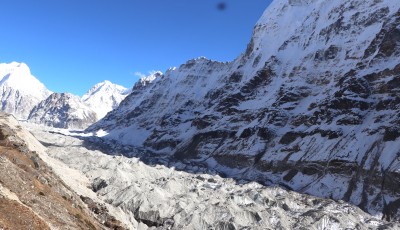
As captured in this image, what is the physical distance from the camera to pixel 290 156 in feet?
620

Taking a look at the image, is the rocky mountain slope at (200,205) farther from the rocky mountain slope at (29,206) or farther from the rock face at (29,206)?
the rock face at (29,206)

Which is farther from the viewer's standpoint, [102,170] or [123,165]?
[123,165]

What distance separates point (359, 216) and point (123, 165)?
76704 mm

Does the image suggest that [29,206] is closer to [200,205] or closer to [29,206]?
[29,206]

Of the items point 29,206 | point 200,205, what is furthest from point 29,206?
point 200,205

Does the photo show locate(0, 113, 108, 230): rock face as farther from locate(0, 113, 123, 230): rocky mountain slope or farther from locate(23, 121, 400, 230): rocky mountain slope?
locate(23, 121, 400, 230): rocky mountain slope

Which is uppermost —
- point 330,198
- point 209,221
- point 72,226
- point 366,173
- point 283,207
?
point 366,173

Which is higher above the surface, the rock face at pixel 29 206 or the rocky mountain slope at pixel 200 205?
the rocky mountain slope at pixel 200 205

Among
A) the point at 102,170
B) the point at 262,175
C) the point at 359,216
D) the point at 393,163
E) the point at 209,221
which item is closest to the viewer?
the point at 209,221

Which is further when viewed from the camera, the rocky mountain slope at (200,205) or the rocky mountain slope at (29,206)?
the rocky mountain slope at (200,205)

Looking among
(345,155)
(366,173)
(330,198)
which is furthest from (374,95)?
(330,198)

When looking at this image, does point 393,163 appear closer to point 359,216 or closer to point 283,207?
point 359,216

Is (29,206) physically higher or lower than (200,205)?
lower

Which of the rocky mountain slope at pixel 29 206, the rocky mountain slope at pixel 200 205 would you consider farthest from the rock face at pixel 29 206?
the rocky mountain slope at pixel 200 205
